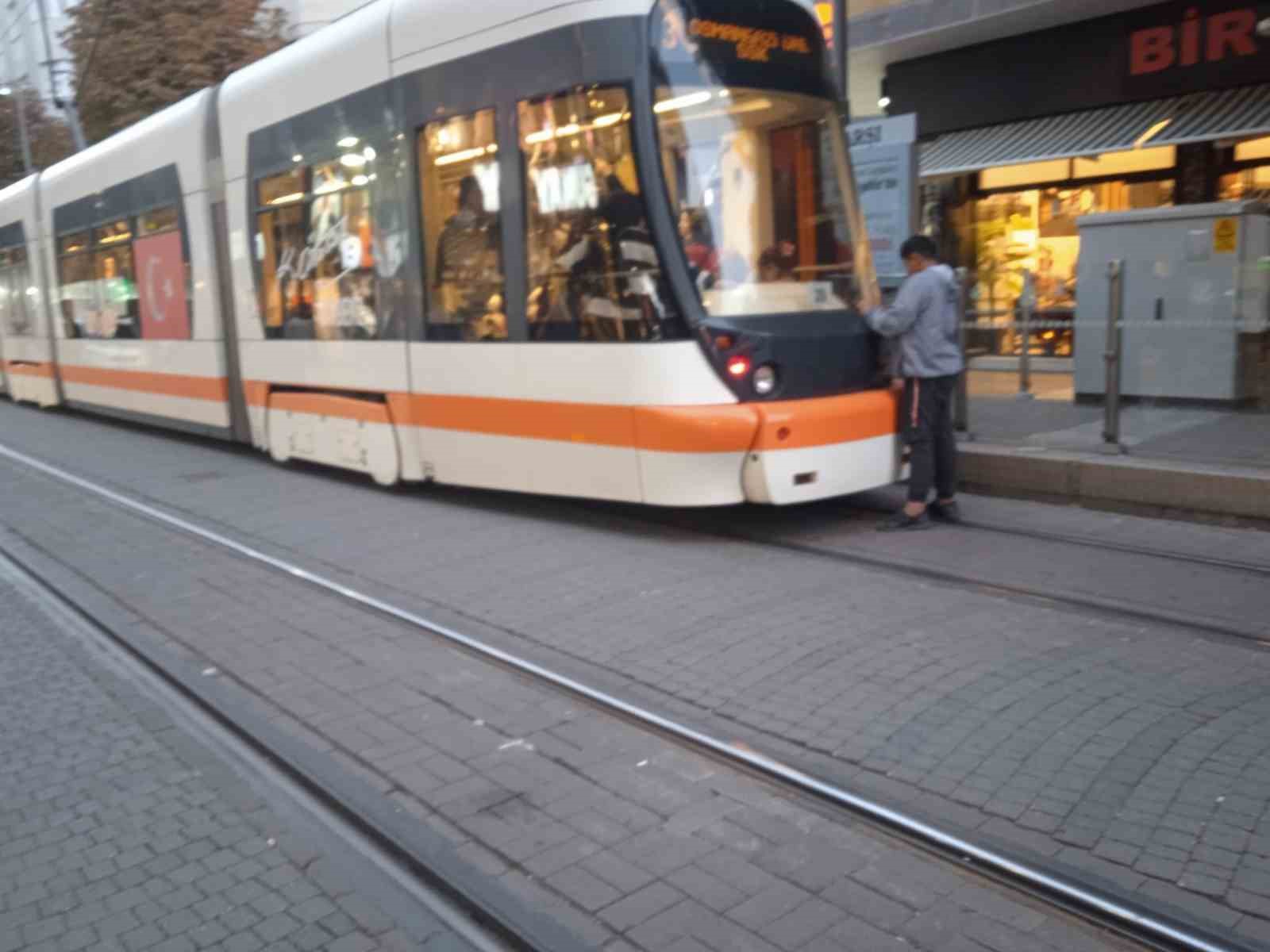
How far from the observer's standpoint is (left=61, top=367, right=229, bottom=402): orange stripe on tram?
11.9 meters

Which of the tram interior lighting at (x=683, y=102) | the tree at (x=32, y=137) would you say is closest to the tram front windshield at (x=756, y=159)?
the tram interior lighting at (x=683, y=102)

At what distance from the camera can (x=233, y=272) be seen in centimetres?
1105

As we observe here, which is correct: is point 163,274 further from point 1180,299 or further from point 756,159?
point 1180,299

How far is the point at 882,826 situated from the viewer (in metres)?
3.67

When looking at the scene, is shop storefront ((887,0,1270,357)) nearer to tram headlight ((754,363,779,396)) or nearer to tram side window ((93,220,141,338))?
tram headlight ((754,363,779,396))

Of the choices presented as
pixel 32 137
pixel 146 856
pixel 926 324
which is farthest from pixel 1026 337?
pixel 32 137

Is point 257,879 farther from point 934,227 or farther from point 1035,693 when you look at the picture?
point 934,227

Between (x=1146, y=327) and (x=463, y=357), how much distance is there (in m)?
5.04

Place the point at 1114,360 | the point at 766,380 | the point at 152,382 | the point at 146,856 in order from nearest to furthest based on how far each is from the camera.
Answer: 1. the point at 146,856
2. the point at 766,380
3. the point at 1114,360
4. the point at 152,382

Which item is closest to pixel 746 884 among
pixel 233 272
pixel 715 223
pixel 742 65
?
pixel 715 223

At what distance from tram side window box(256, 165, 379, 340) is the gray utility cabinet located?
5550mm

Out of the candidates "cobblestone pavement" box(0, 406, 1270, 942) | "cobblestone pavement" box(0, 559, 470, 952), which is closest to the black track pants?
"cobblestone pavement" box(0, 406, 1270, 942)

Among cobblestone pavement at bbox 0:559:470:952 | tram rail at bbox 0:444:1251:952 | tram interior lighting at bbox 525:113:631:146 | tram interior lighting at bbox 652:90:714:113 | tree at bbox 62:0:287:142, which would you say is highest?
tree at bbox 62:0:287:142

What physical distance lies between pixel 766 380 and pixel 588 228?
140 cm
